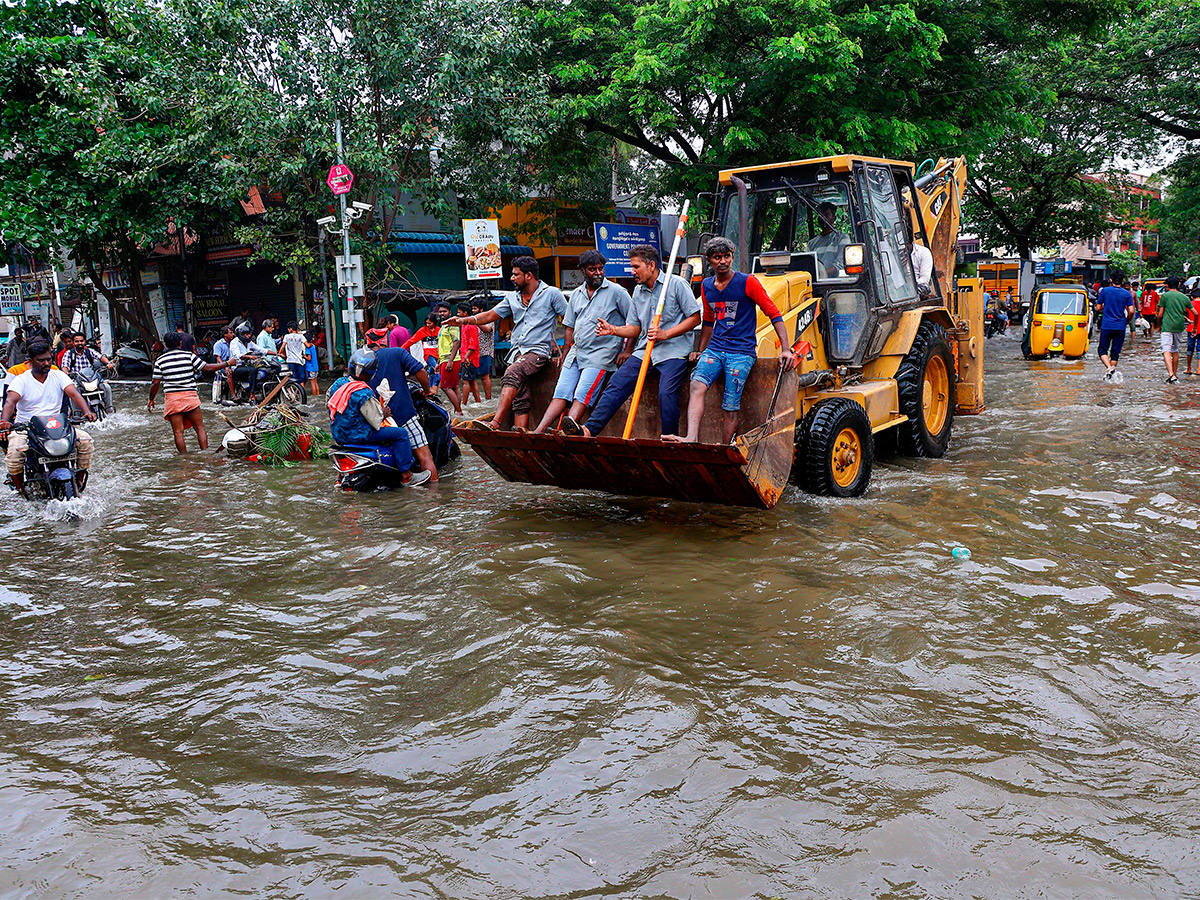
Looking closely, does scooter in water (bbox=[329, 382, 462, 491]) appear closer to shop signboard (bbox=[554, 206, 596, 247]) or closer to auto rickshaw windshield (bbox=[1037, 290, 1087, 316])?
auto rickshaw windshield (bbox=[1037, 290, 1087, 316])

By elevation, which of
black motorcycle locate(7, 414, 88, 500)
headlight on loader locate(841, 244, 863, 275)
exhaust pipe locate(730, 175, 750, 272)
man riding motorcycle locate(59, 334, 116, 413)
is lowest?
black motorcycle locate(7, 414, 88, 500)

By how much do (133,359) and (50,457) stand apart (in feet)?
61.3

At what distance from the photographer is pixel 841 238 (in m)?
8.73

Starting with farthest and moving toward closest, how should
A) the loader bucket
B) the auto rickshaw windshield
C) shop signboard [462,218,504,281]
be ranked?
the auto rickshaw windshield, shop signboard [462,218,504,281], the loader bucket

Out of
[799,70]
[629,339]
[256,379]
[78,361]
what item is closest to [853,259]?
[629,339]

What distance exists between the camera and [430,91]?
2064cm

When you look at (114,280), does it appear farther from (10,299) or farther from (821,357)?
(821,357)

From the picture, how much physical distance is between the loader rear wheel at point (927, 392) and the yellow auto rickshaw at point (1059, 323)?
13.1 m

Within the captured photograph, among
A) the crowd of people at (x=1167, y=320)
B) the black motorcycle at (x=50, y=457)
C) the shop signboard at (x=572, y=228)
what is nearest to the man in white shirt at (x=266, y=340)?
the shop signboard at (x=572, y=228)

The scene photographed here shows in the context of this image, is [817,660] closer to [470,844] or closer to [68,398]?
[470,844]

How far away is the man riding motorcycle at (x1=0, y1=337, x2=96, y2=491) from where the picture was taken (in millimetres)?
8891

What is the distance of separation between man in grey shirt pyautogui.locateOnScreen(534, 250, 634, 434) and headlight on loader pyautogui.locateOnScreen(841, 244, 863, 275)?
88.7 inches

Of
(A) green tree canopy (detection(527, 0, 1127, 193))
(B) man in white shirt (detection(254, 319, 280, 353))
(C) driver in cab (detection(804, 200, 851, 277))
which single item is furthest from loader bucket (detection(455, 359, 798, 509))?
(B) man in white shirt (detection(254, 319, 280, 353))

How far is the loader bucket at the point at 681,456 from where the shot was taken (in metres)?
6.52
